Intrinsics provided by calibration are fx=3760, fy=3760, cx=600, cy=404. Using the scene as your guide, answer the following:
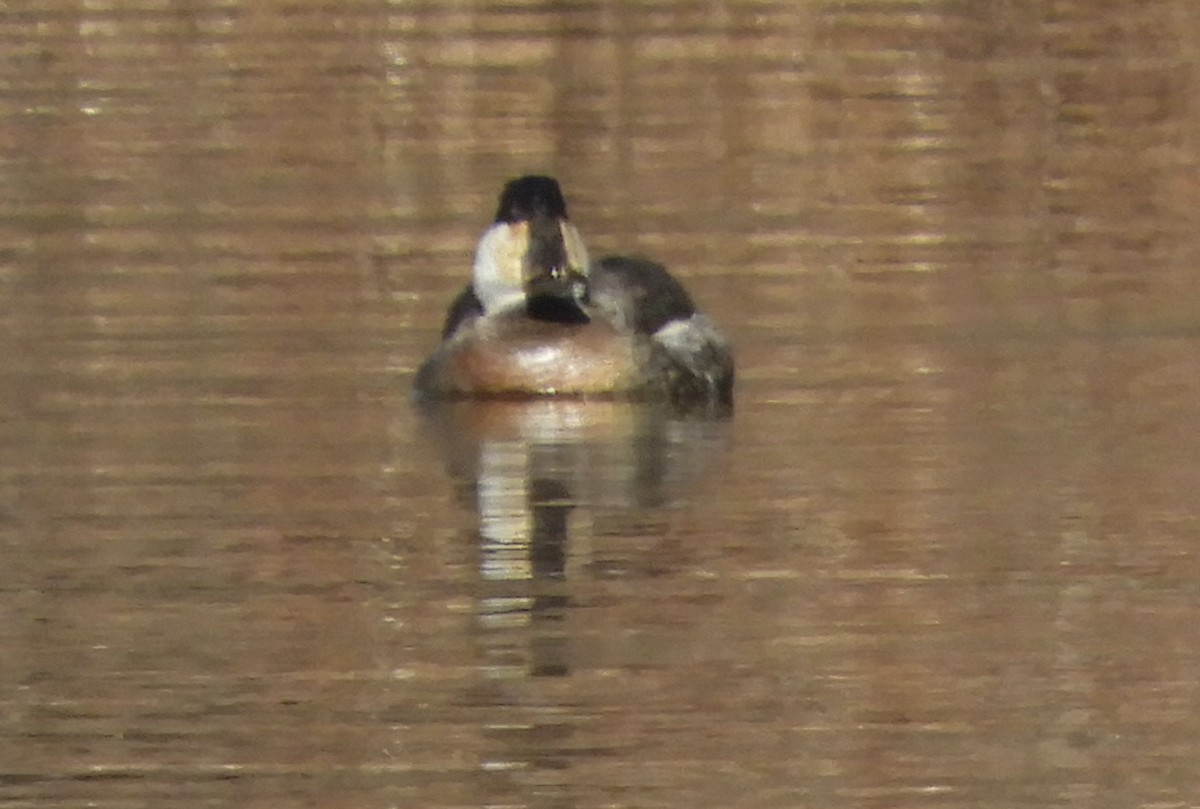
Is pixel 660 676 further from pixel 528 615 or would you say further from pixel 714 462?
pixel 714 462

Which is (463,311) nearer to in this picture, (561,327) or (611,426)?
(561,327)

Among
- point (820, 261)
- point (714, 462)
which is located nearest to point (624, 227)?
point (820, 261)

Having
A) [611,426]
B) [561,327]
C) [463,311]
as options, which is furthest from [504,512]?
[463,311]

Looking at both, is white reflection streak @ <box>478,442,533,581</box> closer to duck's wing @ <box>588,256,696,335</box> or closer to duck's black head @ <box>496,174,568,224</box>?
duck's wing @ <box>588,256,696,335</box>

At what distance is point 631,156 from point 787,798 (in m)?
11.7

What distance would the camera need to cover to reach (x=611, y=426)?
10.7m

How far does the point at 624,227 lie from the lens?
15633mm

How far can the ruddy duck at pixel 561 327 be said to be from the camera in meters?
11.3

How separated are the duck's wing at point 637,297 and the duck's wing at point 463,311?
0.37 meters

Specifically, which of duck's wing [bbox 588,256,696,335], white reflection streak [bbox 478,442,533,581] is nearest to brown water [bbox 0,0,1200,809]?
white reflection streak [bbox 478,442,533,581]

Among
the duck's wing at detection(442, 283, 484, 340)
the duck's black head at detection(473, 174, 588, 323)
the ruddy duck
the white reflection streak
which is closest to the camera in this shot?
the white reflection streak

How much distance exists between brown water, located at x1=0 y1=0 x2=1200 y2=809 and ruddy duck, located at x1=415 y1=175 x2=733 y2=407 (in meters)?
0.21

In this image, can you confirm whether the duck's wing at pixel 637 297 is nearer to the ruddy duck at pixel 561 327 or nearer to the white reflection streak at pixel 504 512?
the ruddy duck at pixel 561 327

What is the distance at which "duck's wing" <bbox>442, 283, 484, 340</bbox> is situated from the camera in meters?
11.8
